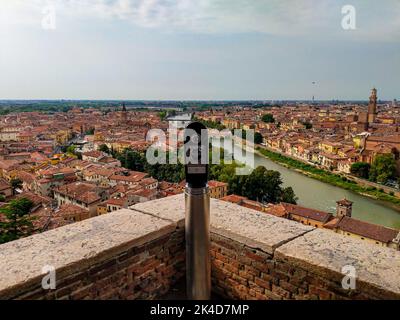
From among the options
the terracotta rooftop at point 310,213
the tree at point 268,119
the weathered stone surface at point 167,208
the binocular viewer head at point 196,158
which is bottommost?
the terracotta rooftop at point 310,213

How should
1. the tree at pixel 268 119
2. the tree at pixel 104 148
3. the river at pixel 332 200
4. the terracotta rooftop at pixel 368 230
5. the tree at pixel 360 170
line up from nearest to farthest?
1. the terracotta rooftop at pixel 368 230
2. the river at pixel 332 200
3. the tree at pixel 360 170
4. the tree at pixel 104 148
5. the tree at pixel 268 119

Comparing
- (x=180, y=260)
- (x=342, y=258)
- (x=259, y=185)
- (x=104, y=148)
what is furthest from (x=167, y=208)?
(x=104, y=148)

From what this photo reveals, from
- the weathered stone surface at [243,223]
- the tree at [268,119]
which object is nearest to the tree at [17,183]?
the weathered stone surface at [243,223]

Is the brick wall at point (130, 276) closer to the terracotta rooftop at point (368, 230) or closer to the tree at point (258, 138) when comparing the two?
the terracotta rooftop at point (368, 230)

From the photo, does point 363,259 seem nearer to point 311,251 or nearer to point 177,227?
point 311,251

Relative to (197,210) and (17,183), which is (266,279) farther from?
(17,183)

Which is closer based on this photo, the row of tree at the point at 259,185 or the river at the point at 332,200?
the river at the point at 332,200
